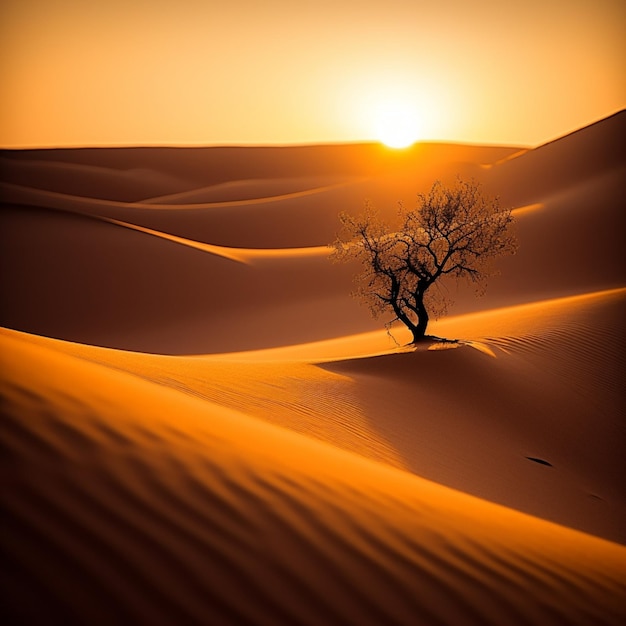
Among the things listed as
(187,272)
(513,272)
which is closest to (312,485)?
(187,272)

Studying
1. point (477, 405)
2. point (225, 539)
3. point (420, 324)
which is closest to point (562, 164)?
point (420, 324)

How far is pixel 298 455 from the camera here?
172 inches

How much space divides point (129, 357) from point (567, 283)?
22951mm

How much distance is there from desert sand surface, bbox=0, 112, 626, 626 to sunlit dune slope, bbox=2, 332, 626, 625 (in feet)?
0.04

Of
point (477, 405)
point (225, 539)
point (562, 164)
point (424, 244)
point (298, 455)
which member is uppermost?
point (562, 164)

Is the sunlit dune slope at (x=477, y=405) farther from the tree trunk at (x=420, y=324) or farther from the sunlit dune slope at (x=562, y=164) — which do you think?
the sunlit dune slope at (x=562, y=164)

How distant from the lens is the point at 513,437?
32.8 feet

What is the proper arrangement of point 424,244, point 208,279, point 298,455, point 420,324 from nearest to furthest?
point 298,455 < point 424,244 < point 420,324 < point 208,279

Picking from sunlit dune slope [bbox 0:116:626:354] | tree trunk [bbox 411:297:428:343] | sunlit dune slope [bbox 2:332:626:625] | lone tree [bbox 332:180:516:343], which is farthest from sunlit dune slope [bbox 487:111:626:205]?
sunlit dune slope [bbox 2:332:626:625]

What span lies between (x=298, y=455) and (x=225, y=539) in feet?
5.18

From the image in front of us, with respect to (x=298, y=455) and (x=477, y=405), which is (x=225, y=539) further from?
(x=477, y=405)

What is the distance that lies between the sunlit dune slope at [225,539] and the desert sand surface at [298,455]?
0.5 inches

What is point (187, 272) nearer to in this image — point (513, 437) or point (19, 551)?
point (513, 437)

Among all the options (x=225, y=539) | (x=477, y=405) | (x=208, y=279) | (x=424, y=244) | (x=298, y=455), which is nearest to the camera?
(x=225, y=539)
